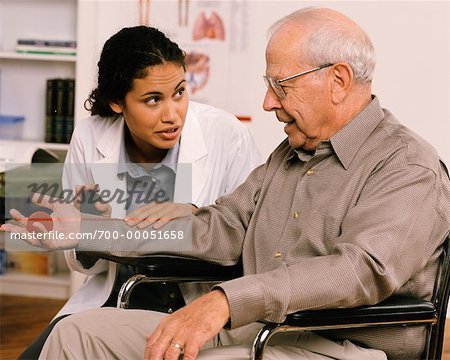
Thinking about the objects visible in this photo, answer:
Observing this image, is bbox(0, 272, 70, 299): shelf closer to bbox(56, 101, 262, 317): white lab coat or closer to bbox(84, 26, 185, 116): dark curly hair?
bbox(56, 101, 262, 317): white lab coat

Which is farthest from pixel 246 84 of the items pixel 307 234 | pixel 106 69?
pixel 307 234

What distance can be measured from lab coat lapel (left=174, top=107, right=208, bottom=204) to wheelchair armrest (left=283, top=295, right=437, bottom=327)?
2.84 feet

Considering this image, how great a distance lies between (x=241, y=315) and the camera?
178cm

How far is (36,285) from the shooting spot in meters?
4.25

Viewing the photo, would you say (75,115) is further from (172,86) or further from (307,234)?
(307,234)

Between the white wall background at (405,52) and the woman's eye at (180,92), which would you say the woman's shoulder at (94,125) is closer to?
the woman's eye at (180,92)

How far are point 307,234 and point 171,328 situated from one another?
465mm

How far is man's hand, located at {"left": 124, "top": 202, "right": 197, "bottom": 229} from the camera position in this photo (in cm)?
228

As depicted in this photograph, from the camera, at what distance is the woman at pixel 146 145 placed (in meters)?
2.50

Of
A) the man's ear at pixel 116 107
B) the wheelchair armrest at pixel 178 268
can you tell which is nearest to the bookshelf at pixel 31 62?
the man's ear at pixel 116 107

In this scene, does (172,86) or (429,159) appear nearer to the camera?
(429,159)

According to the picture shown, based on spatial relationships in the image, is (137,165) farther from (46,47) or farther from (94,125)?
(46,47)

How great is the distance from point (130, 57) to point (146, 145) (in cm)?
28

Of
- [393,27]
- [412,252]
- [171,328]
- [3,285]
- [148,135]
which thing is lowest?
[3,285]
